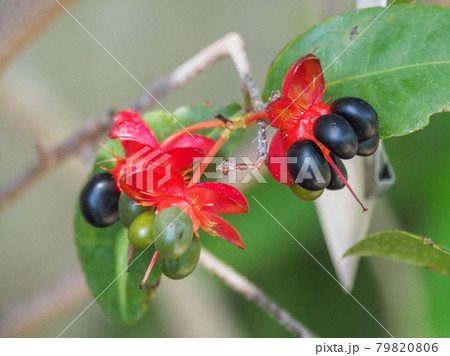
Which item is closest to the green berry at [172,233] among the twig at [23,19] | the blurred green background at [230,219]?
the twig at [23,19]

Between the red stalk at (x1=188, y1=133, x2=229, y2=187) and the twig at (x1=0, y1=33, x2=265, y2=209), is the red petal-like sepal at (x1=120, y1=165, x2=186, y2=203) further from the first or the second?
the twig at (x1=0, y1=33, x2=265, y2=209)

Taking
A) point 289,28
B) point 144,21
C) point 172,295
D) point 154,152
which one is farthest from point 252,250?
point 144,21

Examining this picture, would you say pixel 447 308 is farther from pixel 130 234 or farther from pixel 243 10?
pixel 243 10

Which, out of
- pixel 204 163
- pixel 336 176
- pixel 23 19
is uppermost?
pixel 23 19

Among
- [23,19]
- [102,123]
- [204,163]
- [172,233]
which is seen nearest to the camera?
[172,233]

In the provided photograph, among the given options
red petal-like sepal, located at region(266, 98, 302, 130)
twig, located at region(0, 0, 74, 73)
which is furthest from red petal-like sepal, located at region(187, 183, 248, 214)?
twig, located at region(0, 0, 74, 73)

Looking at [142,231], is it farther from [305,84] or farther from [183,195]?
[305,84]

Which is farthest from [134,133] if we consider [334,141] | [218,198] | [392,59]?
[392,59]
